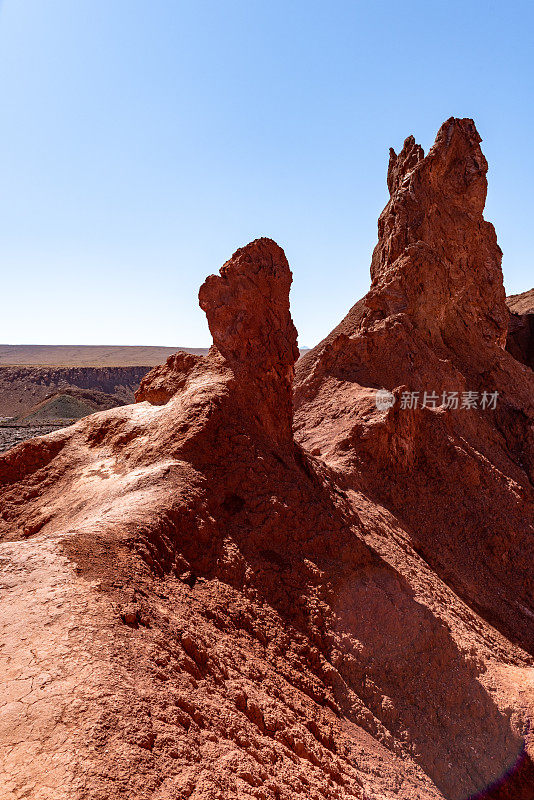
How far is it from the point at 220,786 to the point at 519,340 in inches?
1152

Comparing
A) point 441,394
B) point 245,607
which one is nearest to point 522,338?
point 441,394

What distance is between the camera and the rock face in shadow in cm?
302

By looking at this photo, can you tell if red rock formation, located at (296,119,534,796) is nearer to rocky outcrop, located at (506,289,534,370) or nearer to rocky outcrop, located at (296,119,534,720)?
rocky outcrop, located at (296,119,534,720)

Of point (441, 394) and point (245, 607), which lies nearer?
point (245, 607)

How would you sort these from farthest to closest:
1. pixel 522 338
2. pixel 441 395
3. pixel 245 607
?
pixel 522 338 < pixel 441 395 < pixel 245 607

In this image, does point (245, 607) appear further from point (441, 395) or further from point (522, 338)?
point (522, 338)

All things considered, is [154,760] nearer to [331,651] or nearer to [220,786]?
[220,786]

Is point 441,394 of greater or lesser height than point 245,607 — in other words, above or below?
above

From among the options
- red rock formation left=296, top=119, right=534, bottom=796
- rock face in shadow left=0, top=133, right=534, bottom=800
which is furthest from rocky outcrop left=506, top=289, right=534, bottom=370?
rock face in shadow left=0, top=133, right=534, bottom=800

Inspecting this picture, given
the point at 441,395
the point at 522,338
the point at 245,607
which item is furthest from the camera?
the point at 522,338

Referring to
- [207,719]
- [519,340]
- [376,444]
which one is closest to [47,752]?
[207,719]

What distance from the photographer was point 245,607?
5.22 meters

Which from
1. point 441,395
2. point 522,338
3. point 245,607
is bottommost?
point 245,607

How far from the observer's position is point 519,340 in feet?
90.3
